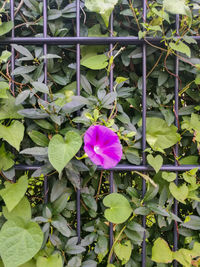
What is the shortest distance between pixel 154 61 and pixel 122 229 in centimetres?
82

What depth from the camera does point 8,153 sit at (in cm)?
117

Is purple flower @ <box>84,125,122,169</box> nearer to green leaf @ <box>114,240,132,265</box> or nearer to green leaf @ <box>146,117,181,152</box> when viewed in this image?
green leaf @ <box>146,117,181,152</box>

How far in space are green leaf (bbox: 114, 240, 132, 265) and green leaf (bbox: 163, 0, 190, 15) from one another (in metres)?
1.06

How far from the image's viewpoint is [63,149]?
3.37 ft

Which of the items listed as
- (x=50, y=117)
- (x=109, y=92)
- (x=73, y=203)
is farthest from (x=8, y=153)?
(x=109, y=92)

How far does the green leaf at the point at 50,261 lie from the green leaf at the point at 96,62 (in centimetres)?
85

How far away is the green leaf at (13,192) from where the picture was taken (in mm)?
1076

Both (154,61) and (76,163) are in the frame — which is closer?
(76,163)

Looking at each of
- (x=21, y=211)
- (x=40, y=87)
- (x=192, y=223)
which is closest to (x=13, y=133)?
(x=40, y=87)

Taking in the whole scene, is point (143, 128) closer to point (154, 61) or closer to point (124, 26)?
point (154, 61)

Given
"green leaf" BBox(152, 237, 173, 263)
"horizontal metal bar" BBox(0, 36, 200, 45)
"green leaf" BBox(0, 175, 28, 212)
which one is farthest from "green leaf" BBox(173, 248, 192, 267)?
"horizontal metal bar" BBox(0, 36, 200, 45)

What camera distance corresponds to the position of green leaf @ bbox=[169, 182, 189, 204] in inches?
46.5

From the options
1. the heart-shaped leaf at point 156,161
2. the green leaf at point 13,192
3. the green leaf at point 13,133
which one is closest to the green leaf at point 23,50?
the green leaf at point 13,133

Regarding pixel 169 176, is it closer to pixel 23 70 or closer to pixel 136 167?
pixel 136 167
